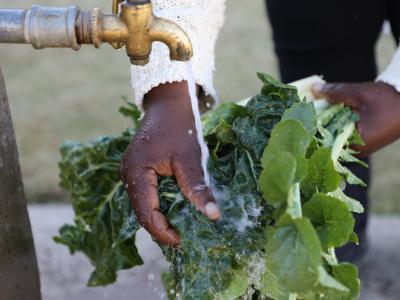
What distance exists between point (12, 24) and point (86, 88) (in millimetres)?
3130

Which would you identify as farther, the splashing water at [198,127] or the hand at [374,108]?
the hand at [374,108]

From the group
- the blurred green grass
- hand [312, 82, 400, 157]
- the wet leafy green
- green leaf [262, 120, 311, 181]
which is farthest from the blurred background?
green leaf [262, 120, 311, 181]

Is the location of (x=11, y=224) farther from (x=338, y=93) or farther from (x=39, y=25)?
(x=338, y=93)

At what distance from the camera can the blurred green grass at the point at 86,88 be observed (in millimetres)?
3389

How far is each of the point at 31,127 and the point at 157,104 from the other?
240 cm

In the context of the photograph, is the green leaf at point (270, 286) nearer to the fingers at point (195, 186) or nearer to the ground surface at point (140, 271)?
the fingers at point (195, 186)

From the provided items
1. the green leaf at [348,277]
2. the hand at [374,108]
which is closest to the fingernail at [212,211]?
the green leaf at [348,277]

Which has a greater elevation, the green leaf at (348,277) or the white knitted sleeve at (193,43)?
the white knitted sleeve at (193,43)

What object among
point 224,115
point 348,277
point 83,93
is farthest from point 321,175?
point 83,93

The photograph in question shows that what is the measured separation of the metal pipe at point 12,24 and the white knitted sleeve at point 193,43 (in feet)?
1.44

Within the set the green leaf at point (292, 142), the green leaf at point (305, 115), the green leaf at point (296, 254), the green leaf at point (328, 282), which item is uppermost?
the green leaf at point (305, 115)

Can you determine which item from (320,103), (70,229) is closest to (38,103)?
(70,229)

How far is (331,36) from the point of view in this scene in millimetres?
2383

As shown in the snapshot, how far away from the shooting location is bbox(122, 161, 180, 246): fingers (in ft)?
4.98
